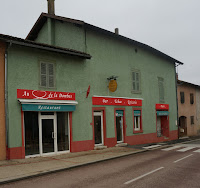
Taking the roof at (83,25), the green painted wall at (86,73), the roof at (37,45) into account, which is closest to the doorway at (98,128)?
the green painted wall at (86,73)

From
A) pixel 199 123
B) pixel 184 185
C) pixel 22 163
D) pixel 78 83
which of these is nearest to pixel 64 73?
pixel 78 83

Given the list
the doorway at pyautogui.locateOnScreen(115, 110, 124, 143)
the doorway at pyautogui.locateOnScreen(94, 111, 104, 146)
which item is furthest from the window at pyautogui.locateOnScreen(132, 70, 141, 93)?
the doorway at pyautogui.locateOnScreen(94, 111, 104, 146)

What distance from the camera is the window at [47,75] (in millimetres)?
12273

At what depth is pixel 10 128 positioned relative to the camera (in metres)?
10.7

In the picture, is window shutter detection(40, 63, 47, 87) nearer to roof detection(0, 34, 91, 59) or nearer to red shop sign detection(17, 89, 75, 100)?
red shop sign detection(17, 89, 75, 100)

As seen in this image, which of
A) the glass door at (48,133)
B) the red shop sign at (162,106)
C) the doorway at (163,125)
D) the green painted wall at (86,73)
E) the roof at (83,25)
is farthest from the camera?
the doorway at (163,125)

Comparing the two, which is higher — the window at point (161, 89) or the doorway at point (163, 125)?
the window at point (161, 89)

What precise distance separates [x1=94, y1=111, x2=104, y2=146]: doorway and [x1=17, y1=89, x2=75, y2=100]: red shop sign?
8.33ft

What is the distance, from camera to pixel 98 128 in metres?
15.2

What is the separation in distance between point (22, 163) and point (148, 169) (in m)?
5.23

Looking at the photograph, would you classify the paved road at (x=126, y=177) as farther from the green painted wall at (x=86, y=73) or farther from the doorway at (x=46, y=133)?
the green painted wall at (x=86, y=73)

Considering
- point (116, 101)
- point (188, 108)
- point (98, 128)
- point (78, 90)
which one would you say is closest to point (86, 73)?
point (78, 90)

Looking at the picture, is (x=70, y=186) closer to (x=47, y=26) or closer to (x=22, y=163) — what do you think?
(x=22, y=163)

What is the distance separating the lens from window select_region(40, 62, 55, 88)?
12.3 metres
